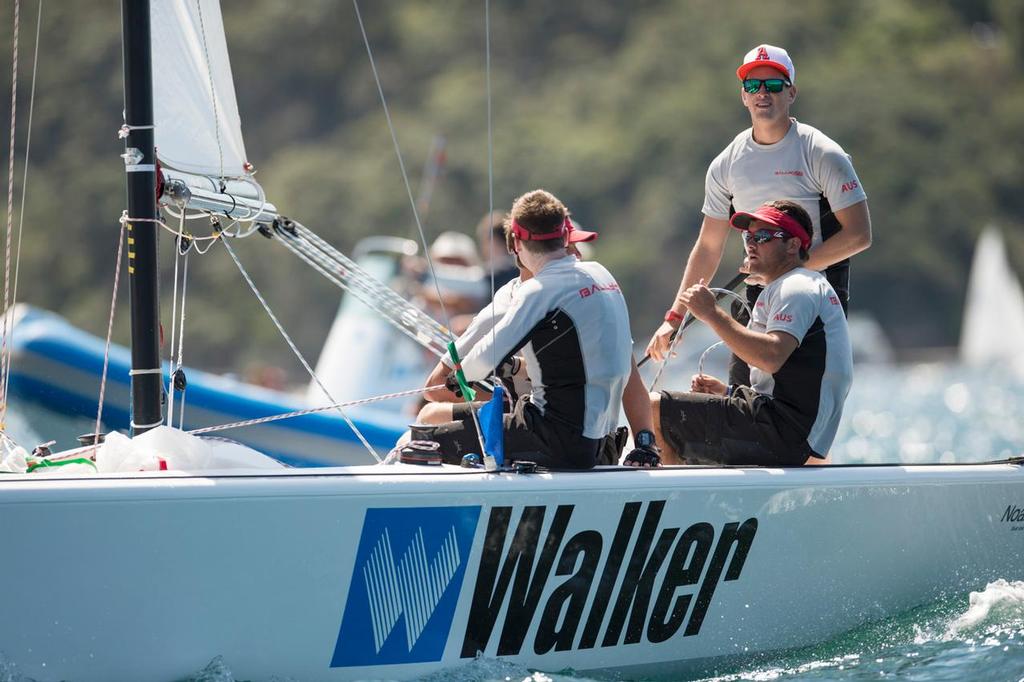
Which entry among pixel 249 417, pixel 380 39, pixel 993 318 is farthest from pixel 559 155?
pixel 249 417

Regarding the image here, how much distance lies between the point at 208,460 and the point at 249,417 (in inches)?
134

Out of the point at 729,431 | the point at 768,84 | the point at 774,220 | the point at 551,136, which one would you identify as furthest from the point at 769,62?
the point at 551,136

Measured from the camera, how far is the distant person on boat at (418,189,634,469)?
3.78m

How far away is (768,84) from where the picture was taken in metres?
4.46

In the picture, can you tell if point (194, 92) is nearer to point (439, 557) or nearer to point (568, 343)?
point (568, 343)

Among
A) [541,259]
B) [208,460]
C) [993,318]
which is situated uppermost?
[541,259]

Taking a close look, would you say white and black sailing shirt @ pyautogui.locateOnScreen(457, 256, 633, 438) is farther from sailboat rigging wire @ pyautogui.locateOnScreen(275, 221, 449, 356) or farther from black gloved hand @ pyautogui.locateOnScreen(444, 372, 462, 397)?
sailboat rigging wire @ pyautogui.locateOnScreen(275, 221, 449, 356)

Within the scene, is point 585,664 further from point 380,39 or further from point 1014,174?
point 380,39

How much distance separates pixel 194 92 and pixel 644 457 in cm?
184

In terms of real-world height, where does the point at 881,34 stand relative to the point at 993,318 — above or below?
above

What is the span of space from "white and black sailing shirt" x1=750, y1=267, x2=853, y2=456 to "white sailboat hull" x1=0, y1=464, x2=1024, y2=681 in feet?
0.55

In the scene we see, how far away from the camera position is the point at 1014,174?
52.0 metres

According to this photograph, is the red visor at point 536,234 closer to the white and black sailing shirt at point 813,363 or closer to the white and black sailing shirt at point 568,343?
the white and black sailing shirt at point 568,343

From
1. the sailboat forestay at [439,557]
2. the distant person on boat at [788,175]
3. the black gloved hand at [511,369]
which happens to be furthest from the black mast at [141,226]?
the distant person on boat at [788,175]
